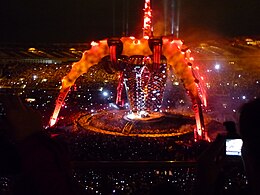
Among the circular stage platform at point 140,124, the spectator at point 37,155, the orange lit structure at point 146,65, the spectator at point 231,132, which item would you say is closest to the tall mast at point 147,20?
the orange lit structure at point 146,65

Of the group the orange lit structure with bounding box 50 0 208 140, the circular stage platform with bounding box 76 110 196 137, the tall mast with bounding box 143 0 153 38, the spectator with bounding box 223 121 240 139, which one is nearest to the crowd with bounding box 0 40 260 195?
the spectator with bounding box 223 121 240 139

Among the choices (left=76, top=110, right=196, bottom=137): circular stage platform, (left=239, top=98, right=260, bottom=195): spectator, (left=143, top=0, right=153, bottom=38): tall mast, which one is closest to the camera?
(left=239, top=98, right=260, bottom=195): spectator

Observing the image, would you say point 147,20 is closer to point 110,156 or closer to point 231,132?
point 110,156

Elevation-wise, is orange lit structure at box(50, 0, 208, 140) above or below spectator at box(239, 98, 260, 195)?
below

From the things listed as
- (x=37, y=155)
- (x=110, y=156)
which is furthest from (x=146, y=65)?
(x=37, y=155)

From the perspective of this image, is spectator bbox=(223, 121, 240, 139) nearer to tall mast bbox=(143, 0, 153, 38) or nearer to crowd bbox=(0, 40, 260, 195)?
crowd bbox=(0, 40, 260, 195)

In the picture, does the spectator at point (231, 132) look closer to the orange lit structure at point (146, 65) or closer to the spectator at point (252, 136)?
the spectator at point (252, 136)

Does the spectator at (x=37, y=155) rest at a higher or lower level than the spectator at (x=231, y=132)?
higher

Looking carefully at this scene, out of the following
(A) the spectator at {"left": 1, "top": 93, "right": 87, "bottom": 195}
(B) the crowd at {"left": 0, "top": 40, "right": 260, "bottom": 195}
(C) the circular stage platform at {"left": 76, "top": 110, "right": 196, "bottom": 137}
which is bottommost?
(C) the circular stage platform at {"left": 76, "top": 110, "right": 196, "bottom": 137}
